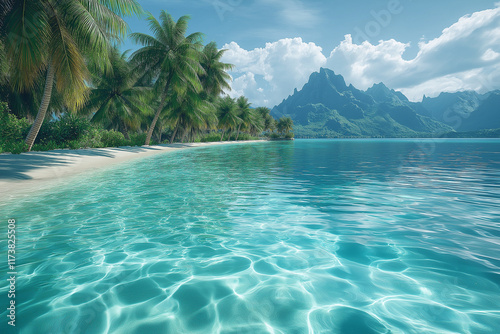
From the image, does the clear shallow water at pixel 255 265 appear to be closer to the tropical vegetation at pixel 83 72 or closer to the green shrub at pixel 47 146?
the tropical vegetation at pixel 83 72

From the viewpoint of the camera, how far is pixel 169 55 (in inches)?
1078

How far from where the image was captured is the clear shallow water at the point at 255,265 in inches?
99.7

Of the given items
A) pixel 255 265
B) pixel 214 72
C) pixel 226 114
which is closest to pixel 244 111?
pixel 226 114

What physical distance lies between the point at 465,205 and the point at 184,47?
29.9 meters

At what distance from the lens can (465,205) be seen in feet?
22.0

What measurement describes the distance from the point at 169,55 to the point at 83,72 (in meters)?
13.5

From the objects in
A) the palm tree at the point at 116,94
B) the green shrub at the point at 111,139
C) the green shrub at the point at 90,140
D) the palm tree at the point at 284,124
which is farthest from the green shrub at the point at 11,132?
the palm tree at the point at 284,124

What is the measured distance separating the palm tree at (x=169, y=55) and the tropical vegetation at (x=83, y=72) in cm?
10

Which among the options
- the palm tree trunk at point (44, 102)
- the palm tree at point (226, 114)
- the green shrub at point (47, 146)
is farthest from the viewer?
the palm tree at point (226, 114)

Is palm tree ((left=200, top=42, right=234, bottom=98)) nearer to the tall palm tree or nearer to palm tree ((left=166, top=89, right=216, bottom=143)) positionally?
palm tree ((left=166, top=89, right=216, bottom=143))

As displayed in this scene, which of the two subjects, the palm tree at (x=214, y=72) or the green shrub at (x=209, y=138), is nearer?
the palm tree at (x=214, y=72)

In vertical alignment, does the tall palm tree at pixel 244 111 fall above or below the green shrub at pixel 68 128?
above

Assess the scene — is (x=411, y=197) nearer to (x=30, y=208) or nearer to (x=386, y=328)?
(x=386, y=328)

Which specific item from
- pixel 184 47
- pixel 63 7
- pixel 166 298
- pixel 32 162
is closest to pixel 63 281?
pixel 166 298
